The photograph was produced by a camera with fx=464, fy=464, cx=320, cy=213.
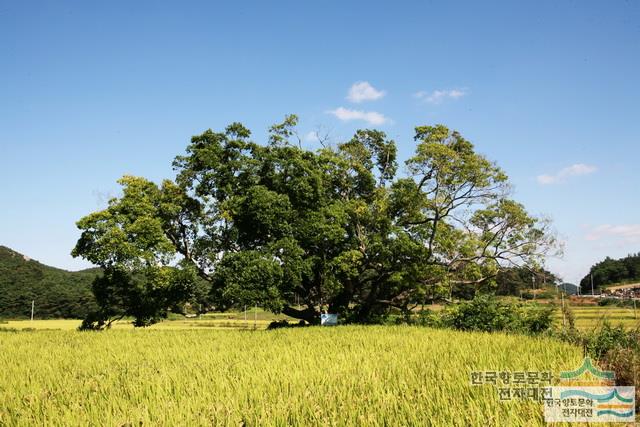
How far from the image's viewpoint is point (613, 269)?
110 metres

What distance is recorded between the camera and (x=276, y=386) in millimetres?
6625

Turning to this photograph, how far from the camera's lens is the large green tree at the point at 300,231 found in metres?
21.7

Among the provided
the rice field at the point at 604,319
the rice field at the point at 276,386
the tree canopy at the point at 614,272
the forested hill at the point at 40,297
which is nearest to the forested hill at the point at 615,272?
the tree canopy at the point at 614,272

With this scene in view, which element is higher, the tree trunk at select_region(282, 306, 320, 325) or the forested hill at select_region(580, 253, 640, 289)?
the forested hill at select_region(580, 253, 640, 289)

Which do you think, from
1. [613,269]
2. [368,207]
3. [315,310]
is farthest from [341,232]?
[613,269]

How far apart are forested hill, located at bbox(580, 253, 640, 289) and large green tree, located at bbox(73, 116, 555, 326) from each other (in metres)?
94.6

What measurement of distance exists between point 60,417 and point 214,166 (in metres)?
19.3

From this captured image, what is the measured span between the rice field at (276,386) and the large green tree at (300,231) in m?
10.4

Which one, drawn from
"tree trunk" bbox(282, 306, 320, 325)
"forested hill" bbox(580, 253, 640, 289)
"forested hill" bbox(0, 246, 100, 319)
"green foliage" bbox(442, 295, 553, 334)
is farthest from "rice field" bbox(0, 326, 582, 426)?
"forested hill" bbox(580, 253, 640, 289)

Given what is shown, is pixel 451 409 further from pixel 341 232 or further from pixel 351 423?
pixel 341 232

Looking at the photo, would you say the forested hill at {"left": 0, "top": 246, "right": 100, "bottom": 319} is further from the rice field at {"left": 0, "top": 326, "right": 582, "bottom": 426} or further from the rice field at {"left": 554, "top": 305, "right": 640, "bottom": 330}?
the rice field at {"left": 0, "top": 326, "right": 582, "bottom": 426}

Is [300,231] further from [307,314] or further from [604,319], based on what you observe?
[604,319]

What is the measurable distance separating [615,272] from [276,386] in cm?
12425

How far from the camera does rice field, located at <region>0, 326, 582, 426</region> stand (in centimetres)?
491
